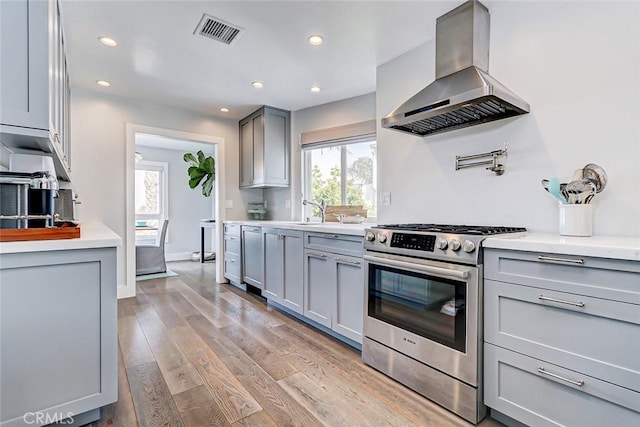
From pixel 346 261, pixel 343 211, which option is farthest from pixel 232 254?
pixel 346 261

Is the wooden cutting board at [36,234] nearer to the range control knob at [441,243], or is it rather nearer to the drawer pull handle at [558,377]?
the range control knob at [441,243]

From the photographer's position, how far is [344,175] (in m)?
3.76

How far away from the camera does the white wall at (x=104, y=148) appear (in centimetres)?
349

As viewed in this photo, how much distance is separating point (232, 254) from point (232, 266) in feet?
0.52

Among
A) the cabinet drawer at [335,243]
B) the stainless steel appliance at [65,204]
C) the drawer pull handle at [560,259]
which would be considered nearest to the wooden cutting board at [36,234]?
the stainless steel appliance at [65,204]

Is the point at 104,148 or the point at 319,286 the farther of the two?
the point at 104,148

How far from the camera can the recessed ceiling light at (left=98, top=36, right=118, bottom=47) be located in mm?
2416

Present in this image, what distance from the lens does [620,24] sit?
161cm

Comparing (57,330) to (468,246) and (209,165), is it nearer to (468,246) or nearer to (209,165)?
(468,246)

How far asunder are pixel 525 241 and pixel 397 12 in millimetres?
1664

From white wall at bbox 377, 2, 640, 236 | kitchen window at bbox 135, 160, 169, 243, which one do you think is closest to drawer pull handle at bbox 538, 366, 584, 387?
white wall at bbox 377, 2, 640, 236

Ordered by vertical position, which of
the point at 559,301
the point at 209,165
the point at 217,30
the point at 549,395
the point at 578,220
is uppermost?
the point at 217,30

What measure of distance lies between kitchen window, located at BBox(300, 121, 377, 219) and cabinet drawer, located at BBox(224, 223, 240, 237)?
881 mm

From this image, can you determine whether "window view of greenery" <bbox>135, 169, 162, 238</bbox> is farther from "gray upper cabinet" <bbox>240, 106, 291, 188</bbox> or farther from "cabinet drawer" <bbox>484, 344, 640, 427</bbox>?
"cabinet drawer" <bbox>484, 344, 640, 427</bbox>
